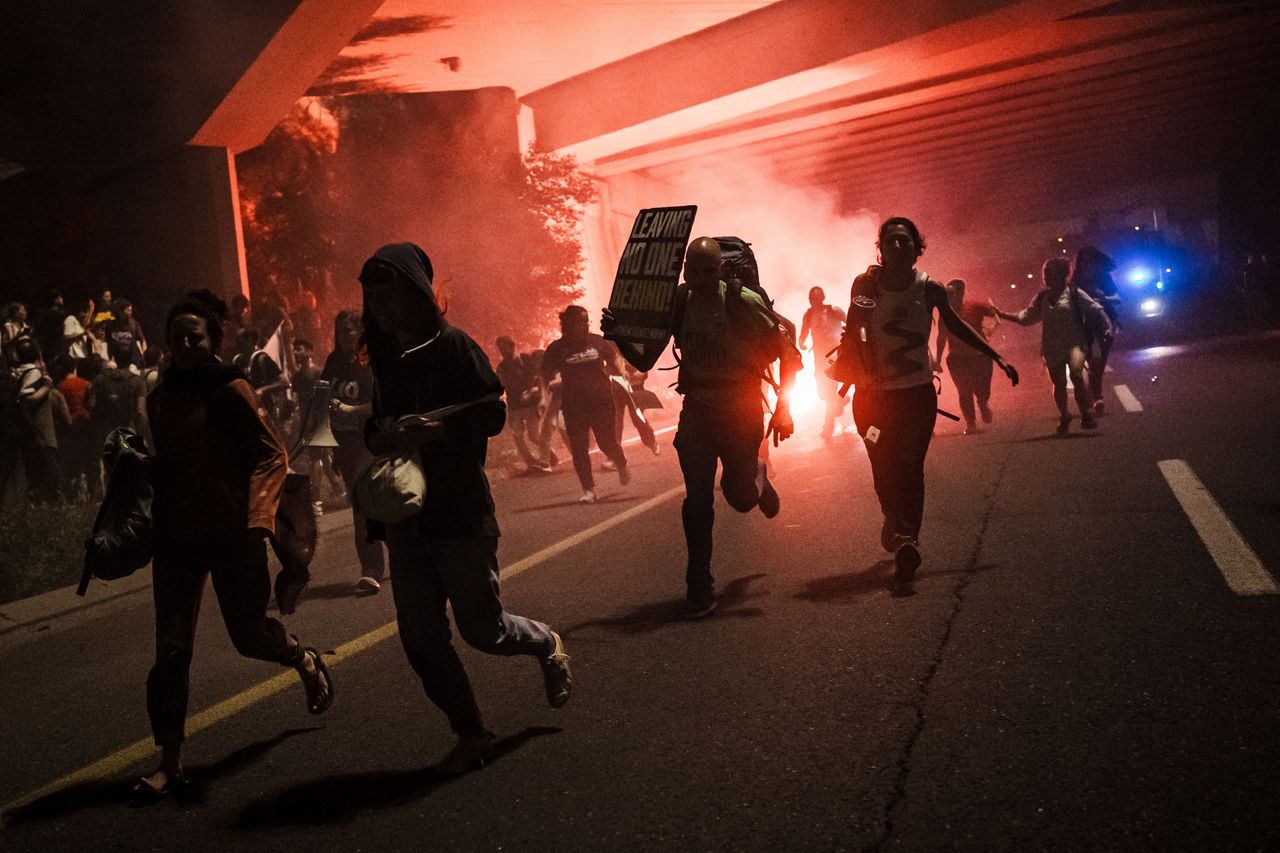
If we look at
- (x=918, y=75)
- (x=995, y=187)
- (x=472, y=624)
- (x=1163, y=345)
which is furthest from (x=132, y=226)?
(x=995, y=187)

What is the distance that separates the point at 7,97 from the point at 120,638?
15156mm

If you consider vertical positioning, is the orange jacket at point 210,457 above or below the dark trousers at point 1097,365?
above

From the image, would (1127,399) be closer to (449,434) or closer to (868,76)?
(868,76)

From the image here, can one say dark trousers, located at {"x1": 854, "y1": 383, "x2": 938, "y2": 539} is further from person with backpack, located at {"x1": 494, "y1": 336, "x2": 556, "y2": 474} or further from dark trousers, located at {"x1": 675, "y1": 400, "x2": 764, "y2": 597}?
person with backpack, located at {"x1": 494, "y1": 336, "x2": 556, "y2": 474}

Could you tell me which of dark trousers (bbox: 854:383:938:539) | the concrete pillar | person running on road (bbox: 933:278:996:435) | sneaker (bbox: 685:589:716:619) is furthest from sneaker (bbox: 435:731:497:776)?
the concrete pillar

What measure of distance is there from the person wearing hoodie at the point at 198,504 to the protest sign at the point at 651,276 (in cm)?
207

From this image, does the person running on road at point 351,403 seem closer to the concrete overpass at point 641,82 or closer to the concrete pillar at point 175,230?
the concrete overpass at point 641,82

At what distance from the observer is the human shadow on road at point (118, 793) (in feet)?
14.8

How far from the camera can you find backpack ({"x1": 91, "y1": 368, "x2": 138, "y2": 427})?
42.0ft

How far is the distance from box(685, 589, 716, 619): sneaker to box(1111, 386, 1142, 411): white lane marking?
9378 mm

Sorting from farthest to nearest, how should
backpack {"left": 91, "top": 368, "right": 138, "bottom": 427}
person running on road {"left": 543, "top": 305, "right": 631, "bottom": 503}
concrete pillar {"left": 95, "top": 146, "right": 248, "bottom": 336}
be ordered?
concrete pillar {"left": 95, "top": 146, "right": 248, "bottom": 336} → backpack {"left": 91, "top": 368, "right": 138, "bottom": 427} → person running on road {"left": 543, "top": 305, "right": 631, "bottom": 503}

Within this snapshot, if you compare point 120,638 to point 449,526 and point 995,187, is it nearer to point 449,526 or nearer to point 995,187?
point 449,526

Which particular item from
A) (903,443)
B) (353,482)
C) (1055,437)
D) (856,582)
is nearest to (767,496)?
(856,582)

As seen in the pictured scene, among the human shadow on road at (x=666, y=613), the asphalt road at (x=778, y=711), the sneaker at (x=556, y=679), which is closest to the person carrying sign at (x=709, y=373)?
the human shadow on road at (x=666, y=613)
